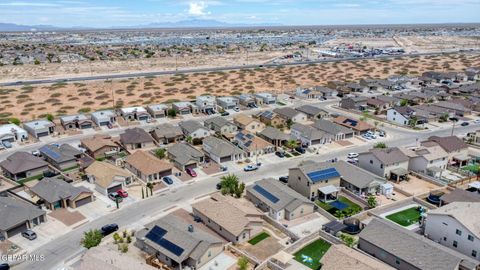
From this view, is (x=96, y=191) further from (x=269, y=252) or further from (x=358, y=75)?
(x=358, y=75)

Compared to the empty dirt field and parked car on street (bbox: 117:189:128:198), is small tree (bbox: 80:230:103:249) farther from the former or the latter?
the empty dirt field

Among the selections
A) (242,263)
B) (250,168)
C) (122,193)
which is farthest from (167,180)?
(242,263)

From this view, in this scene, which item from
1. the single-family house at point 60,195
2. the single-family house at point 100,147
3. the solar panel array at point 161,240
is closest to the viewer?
the solar panel array at point 161,240

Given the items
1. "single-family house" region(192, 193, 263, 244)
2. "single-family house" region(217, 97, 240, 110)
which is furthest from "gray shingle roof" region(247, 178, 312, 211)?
"single-family house" region(217, 97, 240, 110)

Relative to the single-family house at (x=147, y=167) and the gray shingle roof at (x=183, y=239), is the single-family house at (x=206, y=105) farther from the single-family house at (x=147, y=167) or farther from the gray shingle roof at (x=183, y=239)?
Answer: the gray shingle roof at (x=183, y=239)

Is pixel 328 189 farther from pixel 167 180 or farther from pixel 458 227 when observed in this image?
pixel 167 180

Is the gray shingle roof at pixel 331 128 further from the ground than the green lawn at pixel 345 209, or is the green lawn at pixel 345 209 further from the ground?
the gray shingle roof at pixel 331 128

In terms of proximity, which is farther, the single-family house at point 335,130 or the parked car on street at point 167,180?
the single-family house at point 335,130

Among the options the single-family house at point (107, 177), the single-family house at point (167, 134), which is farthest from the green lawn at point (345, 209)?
the single-family house at point (167, 134)
